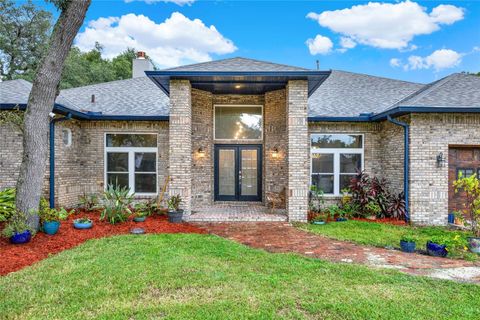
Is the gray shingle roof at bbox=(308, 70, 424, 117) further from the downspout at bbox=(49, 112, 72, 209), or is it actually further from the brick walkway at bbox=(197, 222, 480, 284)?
the downspout at bbox=(49, 112, 72, 209)

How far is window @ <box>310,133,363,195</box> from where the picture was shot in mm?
8812

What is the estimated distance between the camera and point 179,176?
285 inches

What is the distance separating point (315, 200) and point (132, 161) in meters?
6.17

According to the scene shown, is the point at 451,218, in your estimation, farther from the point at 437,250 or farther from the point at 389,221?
the point at 437,250

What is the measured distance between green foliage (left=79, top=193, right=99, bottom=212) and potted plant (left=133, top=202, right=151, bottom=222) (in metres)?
1.40

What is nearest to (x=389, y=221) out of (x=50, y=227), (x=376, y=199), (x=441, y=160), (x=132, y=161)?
(x=376, y=199)

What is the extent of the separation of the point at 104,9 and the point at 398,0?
→ 50.6 ft

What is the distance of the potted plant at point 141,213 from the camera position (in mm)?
6766

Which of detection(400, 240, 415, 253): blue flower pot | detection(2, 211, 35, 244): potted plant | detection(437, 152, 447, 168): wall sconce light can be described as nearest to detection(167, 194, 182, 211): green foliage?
detection(2, 211, 35, 244): potted plant

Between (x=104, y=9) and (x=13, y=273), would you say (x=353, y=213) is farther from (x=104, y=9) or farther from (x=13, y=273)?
(x=104, y=9)

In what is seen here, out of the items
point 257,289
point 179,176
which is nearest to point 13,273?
point 257,289

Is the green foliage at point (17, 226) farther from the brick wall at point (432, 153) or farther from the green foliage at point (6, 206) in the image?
the brick wall at point (432, 153)

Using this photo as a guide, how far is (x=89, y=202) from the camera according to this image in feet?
26.9

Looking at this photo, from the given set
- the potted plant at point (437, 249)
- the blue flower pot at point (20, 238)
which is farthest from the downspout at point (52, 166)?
the potted plant at point (437, 249)
